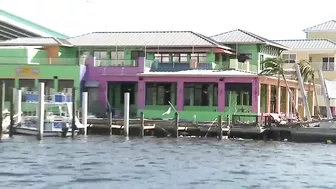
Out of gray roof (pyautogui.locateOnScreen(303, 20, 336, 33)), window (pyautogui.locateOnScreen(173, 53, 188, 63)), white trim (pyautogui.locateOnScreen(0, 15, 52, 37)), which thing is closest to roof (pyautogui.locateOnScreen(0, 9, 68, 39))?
white trim (pyautogui.locateOnScreen(0, 15, 52, 37))

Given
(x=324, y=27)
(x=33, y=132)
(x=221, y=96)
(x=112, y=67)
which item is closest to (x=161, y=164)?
(x=33, y=132)

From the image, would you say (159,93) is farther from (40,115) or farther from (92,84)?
(40,115)

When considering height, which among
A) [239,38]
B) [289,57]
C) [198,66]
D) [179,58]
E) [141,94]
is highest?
[239,38]

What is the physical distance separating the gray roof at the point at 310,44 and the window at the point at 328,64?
1.62m

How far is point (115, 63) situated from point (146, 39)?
5517 millimetres

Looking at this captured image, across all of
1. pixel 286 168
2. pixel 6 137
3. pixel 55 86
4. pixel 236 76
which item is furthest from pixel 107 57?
pixel 286 168

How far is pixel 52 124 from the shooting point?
199ft

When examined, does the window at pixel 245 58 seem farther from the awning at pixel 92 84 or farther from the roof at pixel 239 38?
the awning at pixel 92 84

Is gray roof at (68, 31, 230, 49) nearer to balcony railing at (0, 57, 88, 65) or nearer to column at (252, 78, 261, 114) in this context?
balcony railing at (0, 57, 88, 65)

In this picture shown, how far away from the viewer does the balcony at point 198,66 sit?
75.1 m

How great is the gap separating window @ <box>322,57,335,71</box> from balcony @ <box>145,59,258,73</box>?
62.3ft

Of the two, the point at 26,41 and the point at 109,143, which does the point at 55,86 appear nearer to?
the point at 26,41

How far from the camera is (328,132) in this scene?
2488 inches

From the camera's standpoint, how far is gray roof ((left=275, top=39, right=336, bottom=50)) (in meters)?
95.8
